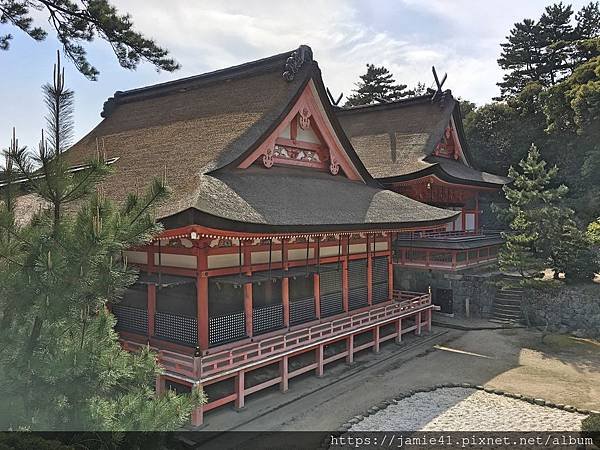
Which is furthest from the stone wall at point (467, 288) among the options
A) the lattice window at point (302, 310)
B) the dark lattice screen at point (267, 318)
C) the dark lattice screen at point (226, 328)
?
the dark lattice screen at point (226, 328)

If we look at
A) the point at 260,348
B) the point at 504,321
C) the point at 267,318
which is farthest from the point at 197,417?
the point at 504,321

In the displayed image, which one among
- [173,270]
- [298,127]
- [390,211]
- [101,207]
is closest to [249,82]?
[298,127]

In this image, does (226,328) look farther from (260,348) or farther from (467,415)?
(467,415)

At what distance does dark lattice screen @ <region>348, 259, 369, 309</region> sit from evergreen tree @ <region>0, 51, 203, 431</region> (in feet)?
32.2

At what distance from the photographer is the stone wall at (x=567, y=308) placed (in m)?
17.2

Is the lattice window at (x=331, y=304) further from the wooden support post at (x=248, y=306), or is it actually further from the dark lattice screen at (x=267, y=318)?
the wooden support post at (x=248, y=306)

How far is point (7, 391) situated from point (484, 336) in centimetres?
1533

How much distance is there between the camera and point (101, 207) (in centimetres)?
A: 495

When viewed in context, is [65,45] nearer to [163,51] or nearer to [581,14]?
[163,51]

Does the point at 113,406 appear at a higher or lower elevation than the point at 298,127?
lower

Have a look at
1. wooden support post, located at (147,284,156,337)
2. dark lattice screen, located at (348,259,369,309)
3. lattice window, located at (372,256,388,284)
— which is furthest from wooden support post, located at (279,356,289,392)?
lattice window, located at (372,256,388,284)

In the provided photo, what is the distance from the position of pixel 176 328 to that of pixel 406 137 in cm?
1640

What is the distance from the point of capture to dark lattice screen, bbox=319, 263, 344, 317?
44.4 feet

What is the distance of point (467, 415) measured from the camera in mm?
10047
